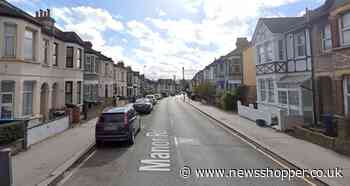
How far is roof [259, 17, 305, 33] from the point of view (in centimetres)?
1844

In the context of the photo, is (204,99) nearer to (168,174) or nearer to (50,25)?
(50,25)

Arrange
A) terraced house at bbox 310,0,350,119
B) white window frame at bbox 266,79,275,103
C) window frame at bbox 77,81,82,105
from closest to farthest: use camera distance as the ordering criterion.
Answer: terraced house at bbox 310,0,350,119, white window frame at bbox 266,79,275,103, window frame at bbox 77,81,82,105

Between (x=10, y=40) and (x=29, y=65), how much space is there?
1700mm

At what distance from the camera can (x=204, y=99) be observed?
44.0 m

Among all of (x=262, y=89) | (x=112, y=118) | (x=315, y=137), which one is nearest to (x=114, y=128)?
(x=112, y=118)

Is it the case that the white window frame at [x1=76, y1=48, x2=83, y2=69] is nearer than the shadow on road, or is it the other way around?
the shadow on road

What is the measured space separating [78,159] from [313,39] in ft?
49.7

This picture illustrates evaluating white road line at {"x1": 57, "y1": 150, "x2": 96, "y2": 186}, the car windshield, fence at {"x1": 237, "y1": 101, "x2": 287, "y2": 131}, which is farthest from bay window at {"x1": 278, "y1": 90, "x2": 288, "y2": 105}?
white road line at {"x1": 57, "y1": 150, "x2": 96, "y2": 186}

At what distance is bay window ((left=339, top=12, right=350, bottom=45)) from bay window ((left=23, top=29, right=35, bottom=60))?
58.0ft

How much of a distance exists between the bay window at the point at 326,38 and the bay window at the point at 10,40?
1817 cm

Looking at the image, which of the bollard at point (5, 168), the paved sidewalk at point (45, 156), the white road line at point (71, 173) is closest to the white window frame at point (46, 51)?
the paved sidewalk at point (45, 156)

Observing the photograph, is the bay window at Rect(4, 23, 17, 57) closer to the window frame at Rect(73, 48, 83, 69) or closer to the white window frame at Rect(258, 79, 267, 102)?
the window frame at Rect(73, 48, 83, 69)

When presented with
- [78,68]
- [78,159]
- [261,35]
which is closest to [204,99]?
[261,35]

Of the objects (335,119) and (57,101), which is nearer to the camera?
(335,119)
